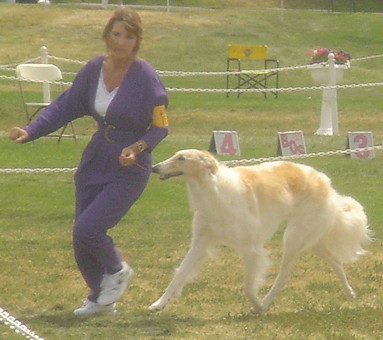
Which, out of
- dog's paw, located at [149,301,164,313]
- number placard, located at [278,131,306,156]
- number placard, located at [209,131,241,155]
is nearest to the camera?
dog's paw, located at [149,301,164,313]

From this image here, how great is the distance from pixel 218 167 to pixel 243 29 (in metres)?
30.2

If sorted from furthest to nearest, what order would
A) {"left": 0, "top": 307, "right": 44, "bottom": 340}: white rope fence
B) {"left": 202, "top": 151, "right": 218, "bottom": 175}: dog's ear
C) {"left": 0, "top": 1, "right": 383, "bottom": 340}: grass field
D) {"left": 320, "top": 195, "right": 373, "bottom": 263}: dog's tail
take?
{"left": 320, "top": 195, "right": 373, "bottom": 263}: dog's tail, {"left": 202, "top": 151, "right": 218, "bottom": 175}: dog's ear, {"left": 0, "top": 1, "right": 383, "bottom": 340}: grass field, {"left": 0, "top": 307, "right": 44, "bottom": 340}: white rope fence

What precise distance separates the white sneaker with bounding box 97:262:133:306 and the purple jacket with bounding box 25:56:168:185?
59cm

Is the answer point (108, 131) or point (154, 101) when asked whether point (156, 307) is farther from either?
point (154, 101)

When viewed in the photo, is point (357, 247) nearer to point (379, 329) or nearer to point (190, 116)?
point (379, 329)

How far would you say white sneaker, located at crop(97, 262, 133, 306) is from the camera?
22.0 ft

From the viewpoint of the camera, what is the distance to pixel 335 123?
680 inches

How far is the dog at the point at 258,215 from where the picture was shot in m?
6.70

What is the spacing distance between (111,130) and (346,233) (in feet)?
6.04

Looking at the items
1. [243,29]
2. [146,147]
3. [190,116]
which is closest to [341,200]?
[146,147]

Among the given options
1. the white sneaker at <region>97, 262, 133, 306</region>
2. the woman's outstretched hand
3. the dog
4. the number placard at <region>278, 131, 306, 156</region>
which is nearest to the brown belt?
the dog

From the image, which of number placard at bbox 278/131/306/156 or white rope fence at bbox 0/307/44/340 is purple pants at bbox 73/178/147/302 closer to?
white rope fence at bbox 0/307/44/340

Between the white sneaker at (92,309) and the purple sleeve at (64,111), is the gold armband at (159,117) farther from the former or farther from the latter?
the white sneaker at (92,309)

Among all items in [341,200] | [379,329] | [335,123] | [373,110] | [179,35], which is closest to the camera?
[379,329]
